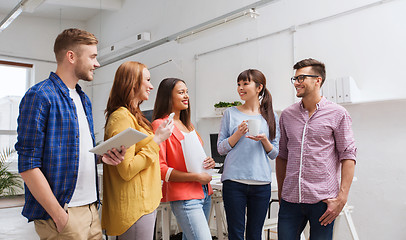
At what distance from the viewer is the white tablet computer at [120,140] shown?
3.84 ft

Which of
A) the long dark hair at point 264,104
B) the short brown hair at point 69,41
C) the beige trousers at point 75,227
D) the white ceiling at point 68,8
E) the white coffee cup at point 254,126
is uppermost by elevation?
the white ceiling at point 68,8

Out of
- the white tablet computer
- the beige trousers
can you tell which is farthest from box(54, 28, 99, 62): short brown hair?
the beige trousers

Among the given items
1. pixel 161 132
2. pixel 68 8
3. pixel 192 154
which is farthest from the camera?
pixel 68 8

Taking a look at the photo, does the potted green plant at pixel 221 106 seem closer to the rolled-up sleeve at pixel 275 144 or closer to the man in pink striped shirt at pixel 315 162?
the rolled-up sleeve at pixel 275 144

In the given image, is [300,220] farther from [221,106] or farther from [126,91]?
[221,106]

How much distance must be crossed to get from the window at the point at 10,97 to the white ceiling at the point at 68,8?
46.1 inches

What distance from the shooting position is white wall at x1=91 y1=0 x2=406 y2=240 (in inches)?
130

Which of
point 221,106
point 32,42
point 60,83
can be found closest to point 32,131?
point 60,83

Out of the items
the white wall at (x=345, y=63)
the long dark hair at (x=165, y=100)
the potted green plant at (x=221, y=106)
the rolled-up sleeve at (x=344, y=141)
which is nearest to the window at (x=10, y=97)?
the white wall at (x=345, y=63)

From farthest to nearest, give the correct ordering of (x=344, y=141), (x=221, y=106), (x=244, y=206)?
(x=221, y=106)
(x=244, y=206)
(x=344, y=141)

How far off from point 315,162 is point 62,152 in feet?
3.96

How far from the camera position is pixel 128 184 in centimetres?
138

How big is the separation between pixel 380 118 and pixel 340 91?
1.51ft

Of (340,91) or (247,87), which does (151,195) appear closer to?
(247,87)
